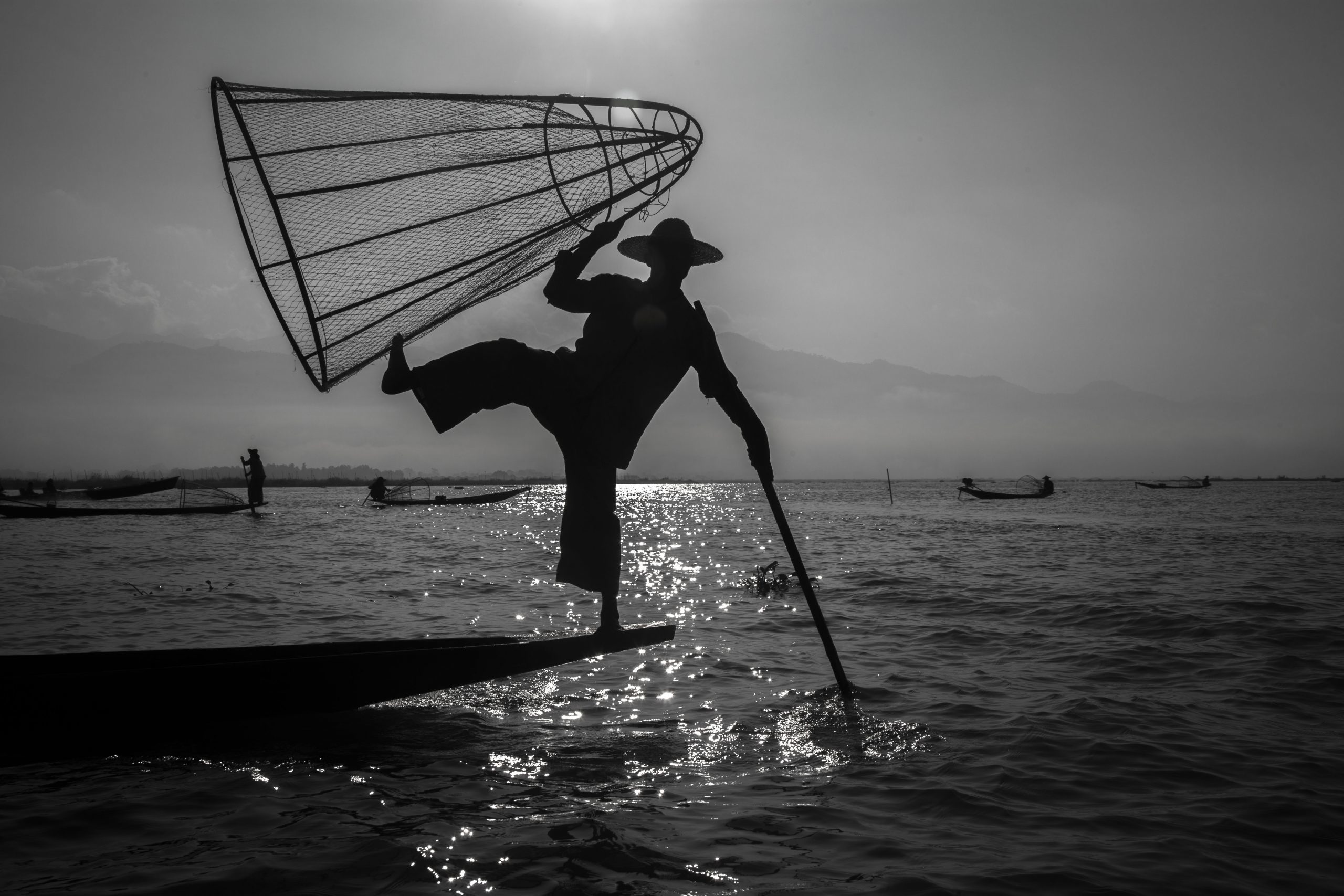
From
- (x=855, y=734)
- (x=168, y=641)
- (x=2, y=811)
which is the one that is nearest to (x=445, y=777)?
(x=2, y=811)

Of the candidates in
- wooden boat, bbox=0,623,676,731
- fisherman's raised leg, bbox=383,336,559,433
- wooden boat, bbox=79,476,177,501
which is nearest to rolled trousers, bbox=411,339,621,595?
fisherman's raised leg, bbox=383,336,559,433

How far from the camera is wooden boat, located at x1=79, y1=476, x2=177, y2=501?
36250mm

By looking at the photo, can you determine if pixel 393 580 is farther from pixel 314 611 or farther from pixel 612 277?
pixel 612 277

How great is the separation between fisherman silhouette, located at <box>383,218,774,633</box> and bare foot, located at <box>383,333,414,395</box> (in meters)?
0.17

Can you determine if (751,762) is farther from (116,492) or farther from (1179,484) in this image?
(1179,484)

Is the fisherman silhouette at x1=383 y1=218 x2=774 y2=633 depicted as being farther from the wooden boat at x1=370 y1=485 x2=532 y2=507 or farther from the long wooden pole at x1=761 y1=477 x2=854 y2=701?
the wooden boat at x1=370 y1=485 x2=532 y2=507

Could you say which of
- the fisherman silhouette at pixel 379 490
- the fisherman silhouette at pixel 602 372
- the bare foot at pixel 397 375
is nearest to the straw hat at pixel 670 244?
the fisherman silhouette at pixel 602 372

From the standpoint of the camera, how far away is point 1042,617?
1035cm

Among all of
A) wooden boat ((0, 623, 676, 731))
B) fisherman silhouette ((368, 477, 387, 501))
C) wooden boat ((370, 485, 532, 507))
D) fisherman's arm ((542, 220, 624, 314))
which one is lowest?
wooden boat ((370, 485, 532, 507))

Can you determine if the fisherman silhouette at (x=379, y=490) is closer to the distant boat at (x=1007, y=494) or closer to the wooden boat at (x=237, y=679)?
the distant boat at (x=1007, y=494)

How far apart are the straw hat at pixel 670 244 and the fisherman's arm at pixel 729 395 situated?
1.02 feet

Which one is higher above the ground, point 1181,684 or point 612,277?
point 612,277

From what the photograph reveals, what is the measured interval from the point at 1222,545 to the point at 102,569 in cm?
2773

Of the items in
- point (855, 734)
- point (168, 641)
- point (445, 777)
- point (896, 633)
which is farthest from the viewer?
point (896, 633)
